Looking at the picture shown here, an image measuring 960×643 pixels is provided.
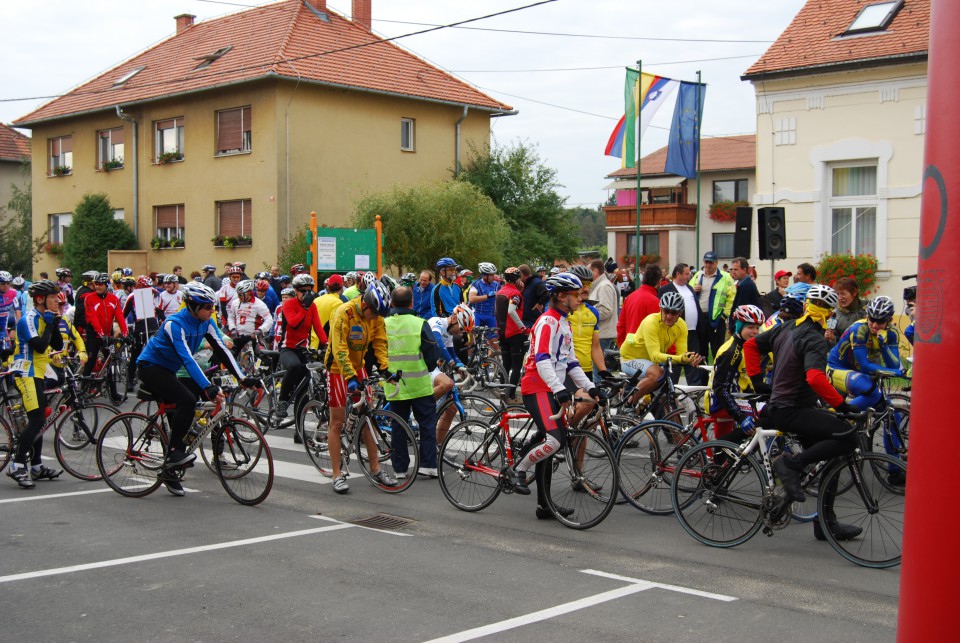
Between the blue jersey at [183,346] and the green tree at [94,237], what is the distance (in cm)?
2880

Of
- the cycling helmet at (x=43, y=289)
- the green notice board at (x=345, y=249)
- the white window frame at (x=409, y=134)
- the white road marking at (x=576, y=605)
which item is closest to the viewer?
the white road marking at (x=576, y=605)

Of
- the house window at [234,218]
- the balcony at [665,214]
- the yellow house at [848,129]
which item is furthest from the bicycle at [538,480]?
the balcony at [665,214]

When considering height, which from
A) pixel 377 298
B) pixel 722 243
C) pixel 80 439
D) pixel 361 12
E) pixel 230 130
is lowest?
pixel 80 439

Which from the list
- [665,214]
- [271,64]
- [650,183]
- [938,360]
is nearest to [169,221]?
[271,64]

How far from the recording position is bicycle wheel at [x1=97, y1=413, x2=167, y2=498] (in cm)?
888

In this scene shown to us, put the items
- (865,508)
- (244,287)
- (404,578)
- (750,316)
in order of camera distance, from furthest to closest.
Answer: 1. (244,287)
2. (750,316)
3. (865,508)
4. (404,578)

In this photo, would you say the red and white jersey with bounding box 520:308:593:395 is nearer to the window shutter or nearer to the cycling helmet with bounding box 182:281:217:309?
the cycling helmet with bounding box 182:281:217:309

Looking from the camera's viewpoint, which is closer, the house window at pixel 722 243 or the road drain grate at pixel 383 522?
the road drain grate at pixel 383 522

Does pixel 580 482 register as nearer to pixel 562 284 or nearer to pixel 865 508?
pixel 562 284

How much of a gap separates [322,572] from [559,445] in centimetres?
209

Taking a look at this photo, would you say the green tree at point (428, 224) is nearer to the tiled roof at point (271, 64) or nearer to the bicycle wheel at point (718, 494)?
the tiled roof at point (271, 64)

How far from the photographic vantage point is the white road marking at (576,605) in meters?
5.11

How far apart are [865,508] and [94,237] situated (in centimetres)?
3378

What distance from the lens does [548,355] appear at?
7566mm
